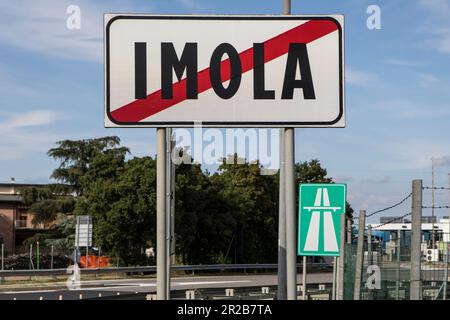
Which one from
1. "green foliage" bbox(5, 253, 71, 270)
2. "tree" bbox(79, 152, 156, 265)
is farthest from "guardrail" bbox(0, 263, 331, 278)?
"green foliage" bbox(5, 253, 71, 270)

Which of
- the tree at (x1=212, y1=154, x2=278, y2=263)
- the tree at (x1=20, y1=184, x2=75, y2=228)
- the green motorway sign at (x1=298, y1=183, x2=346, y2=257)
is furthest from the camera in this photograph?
the tree at (x1=20, y1=184, x2=75, y2=228)

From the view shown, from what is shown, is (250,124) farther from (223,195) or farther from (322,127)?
(223,195)

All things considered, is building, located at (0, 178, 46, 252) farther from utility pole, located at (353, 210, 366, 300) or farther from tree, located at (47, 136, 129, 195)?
utility pole, located at (353, 210, 366, 300)

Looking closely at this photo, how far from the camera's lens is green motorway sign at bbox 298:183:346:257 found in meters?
11.0

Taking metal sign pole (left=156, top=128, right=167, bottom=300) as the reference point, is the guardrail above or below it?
below

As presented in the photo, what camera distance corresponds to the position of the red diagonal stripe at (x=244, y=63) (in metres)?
4.44

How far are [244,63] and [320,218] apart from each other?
7056mm

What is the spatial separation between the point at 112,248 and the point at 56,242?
20.5 metres

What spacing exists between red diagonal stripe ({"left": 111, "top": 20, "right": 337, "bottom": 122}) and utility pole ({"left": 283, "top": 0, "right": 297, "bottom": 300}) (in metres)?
0.43

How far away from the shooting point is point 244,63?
4.44 metres

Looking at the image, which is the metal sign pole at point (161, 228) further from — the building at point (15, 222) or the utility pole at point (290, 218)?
the building at point (15, 222)

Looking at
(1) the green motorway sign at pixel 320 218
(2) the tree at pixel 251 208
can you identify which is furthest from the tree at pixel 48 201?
(1) the green motorway sign at pixel 320 218

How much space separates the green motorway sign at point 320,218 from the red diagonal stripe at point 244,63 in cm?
660

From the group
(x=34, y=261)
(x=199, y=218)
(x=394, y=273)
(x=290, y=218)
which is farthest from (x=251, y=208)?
(x=290, y=218)
